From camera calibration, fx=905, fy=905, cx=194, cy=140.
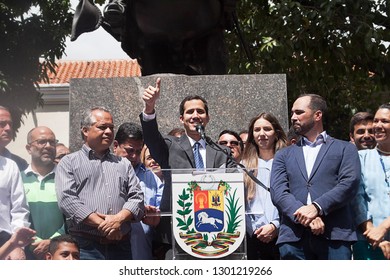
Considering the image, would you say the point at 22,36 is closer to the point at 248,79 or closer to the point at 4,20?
the point at 4,20

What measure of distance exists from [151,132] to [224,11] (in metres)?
2.60

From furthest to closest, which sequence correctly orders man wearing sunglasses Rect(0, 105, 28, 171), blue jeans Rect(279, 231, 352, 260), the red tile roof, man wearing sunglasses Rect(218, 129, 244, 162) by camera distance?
the red tile roof
man wearing sunglasses Rect(218, 129, 244, 162)
man wearing sunglasses Rect(0, 105, 28, 171)
blue jeans Rect(279, 231, 352, 260)

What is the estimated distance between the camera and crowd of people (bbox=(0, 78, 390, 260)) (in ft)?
17.6

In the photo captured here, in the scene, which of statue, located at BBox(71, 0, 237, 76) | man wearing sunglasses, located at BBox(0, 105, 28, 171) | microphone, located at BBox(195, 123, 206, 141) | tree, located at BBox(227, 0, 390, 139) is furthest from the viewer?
tree, located at BBox(227, 0, 390, 139)

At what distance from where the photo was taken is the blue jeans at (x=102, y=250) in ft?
17.8

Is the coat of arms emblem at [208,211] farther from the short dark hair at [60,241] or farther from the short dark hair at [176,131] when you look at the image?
the short dark hair at [176,131]

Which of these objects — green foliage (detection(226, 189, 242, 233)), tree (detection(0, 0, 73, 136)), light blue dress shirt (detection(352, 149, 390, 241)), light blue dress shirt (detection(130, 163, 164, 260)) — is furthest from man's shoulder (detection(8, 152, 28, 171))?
tree (detection(0, 0, 73, 136))

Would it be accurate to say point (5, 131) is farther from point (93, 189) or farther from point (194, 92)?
point (194, 92)

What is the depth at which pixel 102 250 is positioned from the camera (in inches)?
214

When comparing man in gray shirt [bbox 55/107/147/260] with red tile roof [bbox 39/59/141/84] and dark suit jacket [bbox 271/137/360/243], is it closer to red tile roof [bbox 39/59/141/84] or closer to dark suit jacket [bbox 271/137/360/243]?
dark suit jacket [bbox 271/137/360/243]

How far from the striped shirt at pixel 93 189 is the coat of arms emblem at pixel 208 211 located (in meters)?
0.45

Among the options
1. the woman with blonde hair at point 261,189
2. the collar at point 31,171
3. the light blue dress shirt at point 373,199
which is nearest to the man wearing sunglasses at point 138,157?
the collar at point 31,171

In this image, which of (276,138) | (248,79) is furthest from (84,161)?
(248,79)
